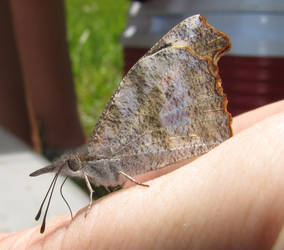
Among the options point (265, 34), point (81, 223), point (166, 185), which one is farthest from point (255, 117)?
point (265, 34)

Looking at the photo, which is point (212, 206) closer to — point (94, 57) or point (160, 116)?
point (160, 116)

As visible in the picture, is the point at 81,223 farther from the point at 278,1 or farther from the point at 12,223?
the point at 278,1

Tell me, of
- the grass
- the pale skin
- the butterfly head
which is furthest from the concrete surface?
the grass

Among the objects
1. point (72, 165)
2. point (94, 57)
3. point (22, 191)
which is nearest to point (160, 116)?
point (72, 165)

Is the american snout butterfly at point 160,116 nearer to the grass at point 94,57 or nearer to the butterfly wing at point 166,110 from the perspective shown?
the butterfly wing at point 166,110

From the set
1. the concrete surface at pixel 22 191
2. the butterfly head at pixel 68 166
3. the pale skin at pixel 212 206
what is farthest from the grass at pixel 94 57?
the pale skin at pixel 212 206

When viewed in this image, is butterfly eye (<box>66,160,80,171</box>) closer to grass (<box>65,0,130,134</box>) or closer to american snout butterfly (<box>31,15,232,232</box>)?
american snout butterfly (<box>31,15,232,232</box>)
